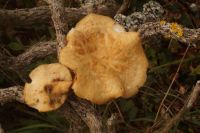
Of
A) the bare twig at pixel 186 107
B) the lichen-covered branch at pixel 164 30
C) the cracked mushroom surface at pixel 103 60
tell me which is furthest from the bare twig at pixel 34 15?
the bare twig at pixel 186 107

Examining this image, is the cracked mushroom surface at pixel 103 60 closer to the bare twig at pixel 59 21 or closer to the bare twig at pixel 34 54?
the bare twig at pixel 59 21

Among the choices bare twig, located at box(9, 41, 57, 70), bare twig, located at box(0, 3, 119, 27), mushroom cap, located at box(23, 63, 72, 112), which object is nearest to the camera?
mushroom cap, located at box(23, 63, 72, 112)

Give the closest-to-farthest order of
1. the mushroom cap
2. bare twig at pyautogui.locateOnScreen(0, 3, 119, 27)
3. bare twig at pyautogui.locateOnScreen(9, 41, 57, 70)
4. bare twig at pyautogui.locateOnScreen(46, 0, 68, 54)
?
the mushroom cap → bare twig at pyautogui.locateOnScreen(46, 0, 68, 54) → bare twig at pyautogui.locateOnScreen(9, 41, 57, 70) → bare twig at pyautogui.locateOnScreen(0, 3, 119, 27)

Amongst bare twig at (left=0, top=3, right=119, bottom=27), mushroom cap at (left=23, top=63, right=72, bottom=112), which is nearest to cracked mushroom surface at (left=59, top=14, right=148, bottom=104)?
mushroom cap at (left=23, top=63, right=72, bottom=112)

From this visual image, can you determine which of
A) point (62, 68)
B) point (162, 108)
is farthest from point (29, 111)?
point (162, 108)

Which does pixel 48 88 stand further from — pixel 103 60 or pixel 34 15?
pixel 34 15

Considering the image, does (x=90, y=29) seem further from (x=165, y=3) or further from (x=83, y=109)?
(x=165, y=3)

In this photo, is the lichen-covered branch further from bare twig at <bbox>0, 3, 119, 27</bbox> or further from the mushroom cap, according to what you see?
the mushroom cap
